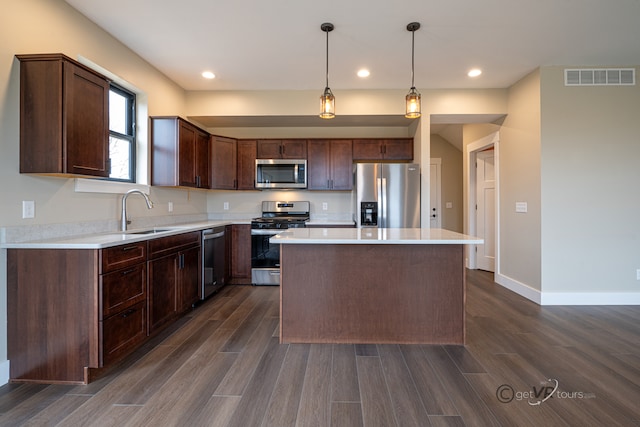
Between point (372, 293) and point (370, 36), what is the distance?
92.0 inches

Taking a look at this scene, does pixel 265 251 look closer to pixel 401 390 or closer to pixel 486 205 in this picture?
pixel 401 390

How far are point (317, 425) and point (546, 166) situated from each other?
3587 mm

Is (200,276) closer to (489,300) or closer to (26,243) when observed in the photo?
(26,243)

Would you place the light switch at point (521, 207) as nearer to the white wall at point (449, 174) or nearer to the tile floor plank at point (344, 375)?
the white wall at point (449, 174)

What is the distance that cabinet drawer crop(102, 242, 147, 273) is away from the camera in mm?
1979

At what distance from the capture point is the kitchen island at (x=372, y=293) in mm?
2486

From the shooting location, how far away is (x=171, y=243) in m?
2.82

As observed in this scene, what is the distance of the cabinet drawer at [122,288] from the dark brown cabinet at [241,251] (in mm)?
1910

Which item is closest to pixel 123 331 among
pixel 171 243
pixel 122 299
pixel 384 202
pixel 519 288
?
pixel 122 299

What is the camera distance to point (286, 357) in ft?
7.47

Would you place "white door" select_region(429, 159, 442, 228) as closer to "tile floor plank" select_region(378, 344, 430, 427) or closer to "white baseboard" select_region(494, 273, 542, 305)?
"white baseboard" select_region(494, 273, 542, 305)

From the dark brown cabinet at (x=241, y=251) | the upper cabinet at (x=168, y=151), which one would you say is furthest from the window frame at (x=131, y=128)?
the dark brown cabinet at (x=241, y=251)

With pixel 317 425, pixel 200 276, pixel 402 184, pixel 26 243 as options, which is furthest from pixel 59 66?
pixel 402 184

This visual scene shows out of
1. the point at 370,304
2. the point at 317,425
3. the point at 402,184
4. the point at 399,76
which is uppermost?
the point at 399,76
